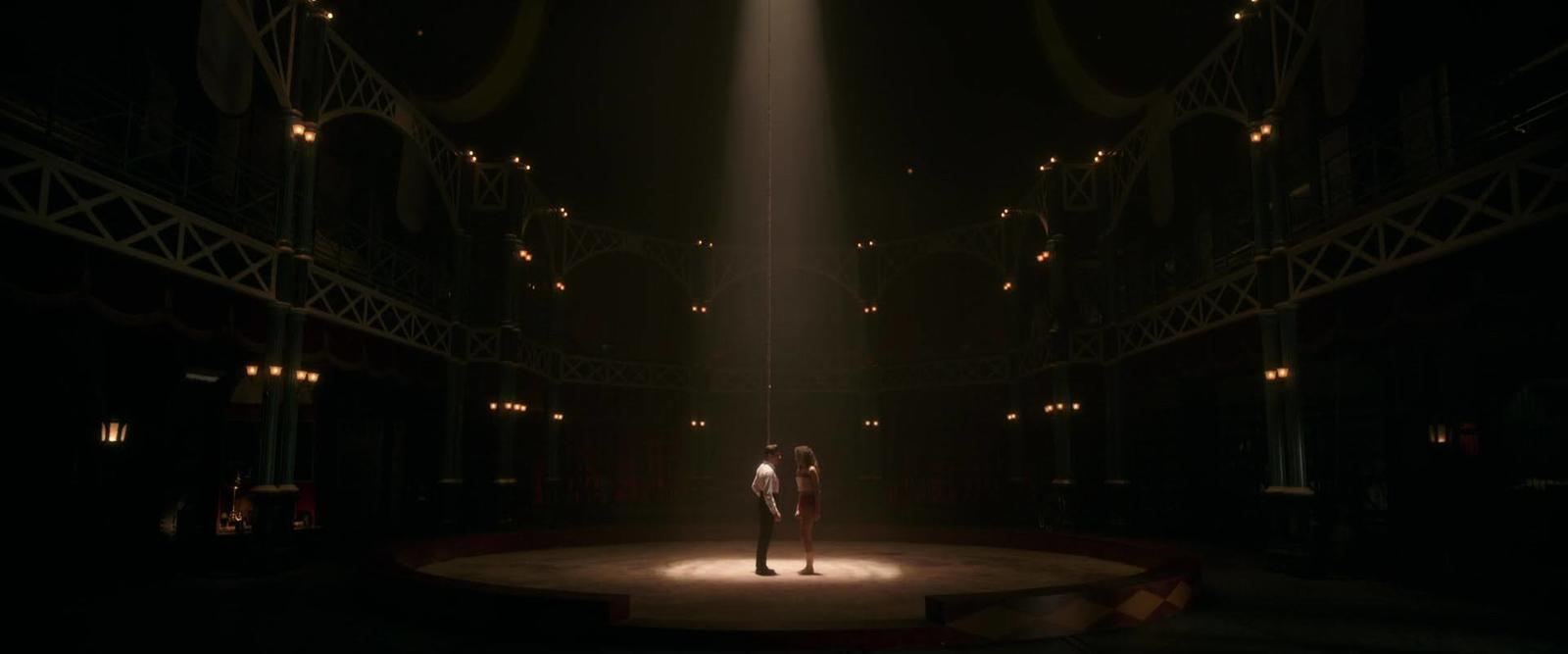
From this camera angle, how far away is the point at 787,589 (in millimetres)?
10906

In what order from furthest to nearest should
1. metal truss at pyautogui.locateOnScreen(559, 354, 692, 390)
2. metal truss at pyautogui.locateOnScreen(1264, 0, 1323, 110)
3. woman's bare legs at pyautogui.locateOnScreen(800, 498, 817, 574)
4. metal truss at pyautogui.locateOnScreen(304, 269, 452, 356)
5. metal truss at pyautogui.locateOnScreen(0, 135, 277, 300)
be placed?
metal truss at pyautogui.locateOnScreen(559, 354, 692, 390) < metal truss at pyautogui.locateOnScreen(304, 269, 452, 356) < metal truss at pyautogui.locateOnScreen(1264, 0, 1323, 110) < woman's bare legs at pyautogui.locateOnScreen(800, 498, 817, 574) < metal truss at pyautogui.locateOnScreen(0, 135, 277, 300)

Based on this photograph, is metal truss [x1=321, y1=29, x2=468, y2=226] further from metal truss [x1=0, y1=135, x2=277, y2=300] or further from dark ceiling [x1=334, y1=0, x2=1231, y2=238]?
metal truss [x1=0, y1=135, x2=277, y2=300]

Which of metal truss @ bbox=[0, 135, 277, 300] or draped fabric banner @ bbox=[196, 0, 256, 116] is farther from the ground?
draped fabric banner @ bbox=[196, 0, 256, 116]

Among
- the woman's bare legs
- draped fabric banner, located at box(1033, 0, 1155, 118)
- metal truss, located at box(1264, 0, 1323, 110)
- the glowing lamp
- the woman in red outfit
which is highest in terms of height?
draped fabric banner, located at box(1033, 0, 1155, 118)

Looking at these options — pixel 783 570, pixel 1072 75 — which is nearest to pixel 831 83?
pixel 1072 75

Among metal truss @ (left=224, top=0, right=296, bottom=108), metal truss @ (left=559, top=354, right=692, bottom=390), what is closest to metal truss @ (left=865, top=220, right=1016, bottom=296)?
metal truss @ (left=559, top=354, right=692, bottom=390)

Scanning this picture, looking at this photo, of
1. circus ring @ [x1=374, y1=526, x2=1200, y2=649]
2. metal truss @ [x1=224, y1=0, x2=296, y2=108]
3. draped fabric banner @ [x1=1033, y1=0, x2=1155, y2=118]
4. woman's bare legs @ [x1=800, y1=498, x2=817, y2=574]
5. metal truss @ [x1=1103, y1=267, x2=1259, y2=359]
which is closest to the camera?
circus ring @ [x1=374, y1=526, x2=1200, y2=649]

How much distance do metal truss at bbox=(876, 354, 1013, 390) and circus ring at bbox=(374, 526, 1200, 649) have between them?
1173 centimetres

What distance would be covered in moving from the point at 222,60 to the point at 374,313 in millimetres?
6091

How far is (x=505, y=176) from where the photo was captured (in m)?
23.5

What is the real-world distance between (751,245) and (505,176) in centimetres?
1122

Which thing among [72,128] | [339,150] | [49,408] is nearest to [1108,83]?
[339,150]

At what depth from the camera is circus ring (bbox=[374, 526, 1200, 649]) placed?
25.8ft

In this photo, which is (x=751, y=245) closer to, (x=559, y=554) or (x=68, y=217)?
(x=559, y=554)
